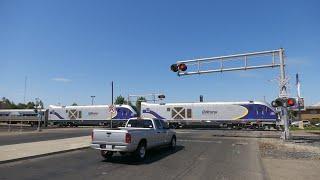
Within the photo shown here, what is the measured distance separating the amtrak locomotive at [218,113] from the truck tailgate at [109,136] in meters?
39.2

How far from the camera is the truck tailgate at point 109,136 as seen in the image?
589 inches

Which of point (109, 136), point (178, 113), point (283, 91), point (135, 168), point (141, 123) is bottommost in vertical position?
point (135, 168)

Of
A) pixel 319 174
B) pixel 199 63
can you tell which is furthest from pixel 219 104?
pixel 319 174

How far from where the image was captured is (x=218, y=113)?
2165 inches

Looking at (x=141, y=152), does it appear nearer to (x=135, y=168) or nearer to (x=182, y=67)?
(x=135, y=168)

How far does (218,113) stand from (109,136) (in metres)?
41.1

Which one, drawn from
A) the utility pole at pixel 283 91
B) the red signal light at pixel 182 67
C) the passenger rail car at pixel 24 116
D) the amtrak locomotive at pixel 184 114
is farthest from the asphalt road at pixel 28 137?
the passenger rail car at pixel 24 116

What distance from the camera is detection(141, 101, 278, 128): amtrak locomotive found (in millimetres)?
51438

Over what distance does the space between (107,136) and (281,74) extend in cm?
1724

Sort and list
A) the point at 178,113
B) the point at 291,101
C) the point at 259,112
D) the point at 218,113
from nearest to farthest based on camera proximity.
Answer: the point at 291,101 < the point at 259,112 < the point at 218,113 < the point at 178,113

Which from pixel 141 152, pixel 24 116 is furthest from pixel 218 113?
pixel 24 116

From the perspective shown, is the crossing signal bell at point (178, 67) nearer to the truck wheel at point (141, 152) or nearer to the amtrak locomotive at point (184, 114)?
the truck wheel at point (141, 152)

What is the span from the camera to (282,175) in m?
12.0

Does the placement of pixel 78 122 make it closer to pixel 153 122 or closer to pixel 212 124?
pixel 212 124
